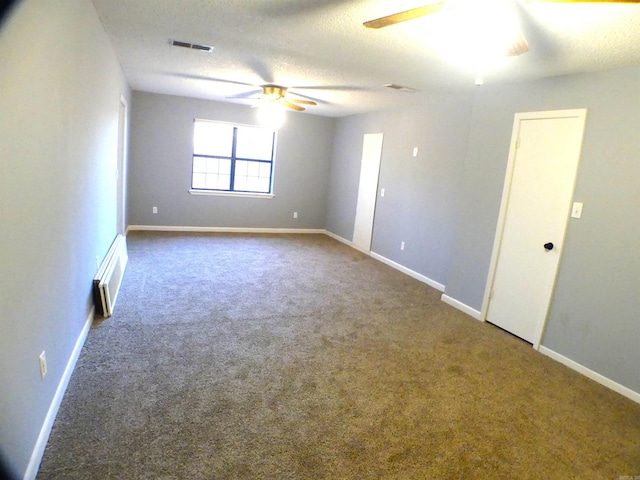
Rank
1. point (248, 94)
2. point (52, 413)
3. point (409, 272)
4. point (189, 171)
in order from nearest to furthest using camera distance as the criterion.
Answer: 1. point (52, 413)
2. point (409, 272)
3. point (248, 94)
4. point (189, 171)

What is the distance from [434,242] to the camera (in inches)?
195

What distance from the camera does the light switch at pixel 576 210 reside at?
10.1 feet

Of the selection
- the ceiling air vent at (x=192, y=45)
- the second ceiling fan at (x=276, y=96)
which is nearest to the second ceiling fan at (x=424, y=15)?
the ceiling air vent at (x=192, y=45)

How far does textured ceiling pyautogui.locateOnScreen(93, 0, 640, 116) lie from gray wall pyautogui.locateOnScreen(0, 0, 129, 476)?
681 mm

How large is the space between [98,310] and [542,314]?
12.4 ft

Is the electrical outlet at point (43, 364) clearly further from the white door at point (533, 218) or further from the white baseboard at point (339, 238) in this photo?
the white baseboard at point (339, 238)

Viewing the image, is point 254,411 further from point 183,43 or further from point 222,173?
point 222,173

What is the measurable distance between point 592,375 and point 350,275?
2792 mm

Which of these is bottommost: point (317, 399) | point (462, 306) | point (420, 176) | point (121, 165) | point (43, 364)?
point (317, 399)

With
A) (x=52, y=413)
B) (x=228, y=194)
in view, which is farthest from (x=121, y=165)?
(x=52, y=413)

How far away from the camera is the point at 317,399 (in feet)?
7.73

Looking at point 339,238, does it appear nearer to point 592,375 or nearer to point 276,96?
point 276,96

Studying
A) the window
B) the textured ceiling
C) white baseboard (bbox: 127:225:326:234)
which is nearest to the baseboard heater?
the textured ceiling

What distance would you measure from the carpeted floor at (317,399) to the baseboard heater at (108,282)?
101mm
